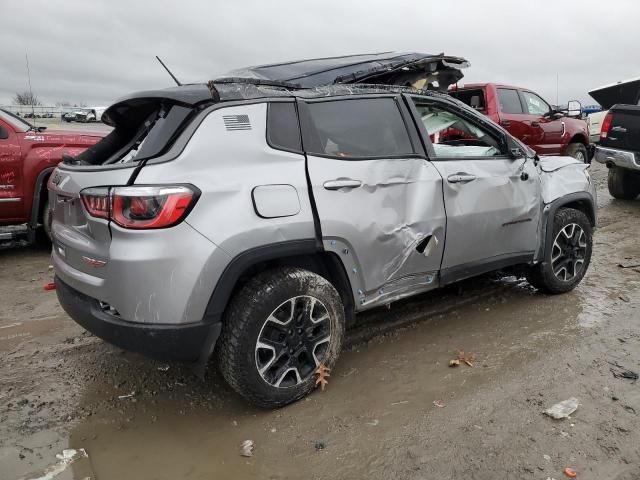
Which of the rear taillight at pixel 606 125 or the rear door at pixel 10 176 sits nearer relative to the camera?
the rear door at pixel 10 176

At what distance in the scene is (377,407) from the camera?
289 cm

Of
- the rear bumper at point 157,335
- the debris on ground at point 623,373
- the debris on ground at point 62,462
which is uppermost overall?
the rear bumper at point 157,335

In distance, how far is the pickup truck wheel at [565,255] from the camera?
4.26 m

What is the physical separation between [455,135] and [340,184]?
5.72ft

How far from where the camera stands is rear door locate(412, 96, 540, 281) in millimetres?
3465

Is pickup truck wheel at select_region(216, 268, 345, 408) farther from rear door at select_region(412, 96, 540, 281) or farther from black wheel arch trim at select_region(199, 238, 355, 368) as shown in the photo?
rear door at select_region(412, 96, 540, 281)

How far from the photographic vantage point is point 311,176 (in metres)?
2.81

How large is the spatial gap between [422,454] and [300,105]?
1957 millimetres

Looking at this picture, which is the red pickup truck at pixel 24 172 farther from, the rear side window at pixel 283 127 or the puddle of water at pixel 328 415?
the rear side window at pixel 283 127

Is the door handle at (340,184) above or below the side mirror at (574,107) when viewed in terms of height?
below

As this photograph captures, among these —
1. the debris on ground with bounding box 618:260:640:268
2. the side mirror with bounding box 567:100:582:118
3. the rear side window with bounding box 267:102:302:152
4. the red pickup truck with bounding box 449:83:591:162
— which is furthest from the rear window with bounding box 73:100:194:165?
the side mirror with bounding box 567:100:582:118

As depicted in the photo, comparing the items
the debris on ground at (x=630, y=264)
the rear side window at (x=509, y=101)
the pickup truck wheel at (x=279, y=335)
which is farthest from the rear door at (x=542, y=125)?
the pickup truck wheel at (x=279, y=335)

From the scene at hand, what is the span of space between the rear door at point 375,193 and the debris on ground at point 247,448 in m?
1.03

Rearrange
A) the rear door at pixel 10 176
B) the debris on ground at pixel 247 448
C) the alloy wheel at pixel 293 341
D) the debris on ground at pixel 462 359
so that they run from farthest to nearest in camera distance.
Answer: the rear door at pixel 10 176
the debris on ground at pixel 462 359
the alloy wheel at pixel 293 341
the debris on ground at pixel 247 448
